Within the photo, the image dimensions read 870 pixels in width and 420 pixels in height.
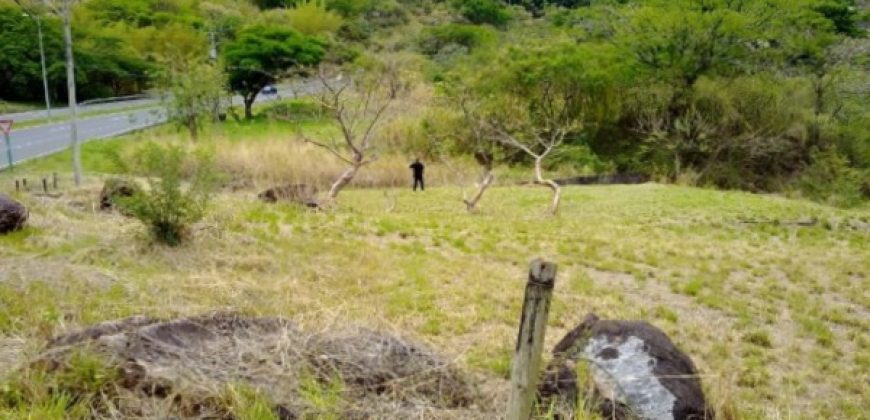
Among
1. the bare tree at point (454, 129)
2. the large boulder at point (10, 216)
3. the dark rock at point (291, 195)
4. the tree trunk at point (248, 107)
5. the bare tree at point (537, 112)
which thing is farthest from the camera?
the tree trunk at point (248, 107)

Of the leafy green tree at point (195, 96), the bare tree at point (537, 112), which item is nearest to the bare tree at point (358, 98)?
the bare tree at point (537, 112)

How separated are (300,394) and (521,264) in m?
5.55

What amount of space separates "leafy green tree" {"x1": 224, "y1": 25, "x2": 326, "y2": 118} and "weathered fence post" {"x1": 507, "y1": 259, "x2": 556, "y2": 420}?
28264 mm

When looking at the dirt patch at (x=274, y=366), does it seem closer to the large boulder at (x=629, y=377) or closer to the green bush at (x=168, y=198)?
the large boulder at (x=629, y=377)

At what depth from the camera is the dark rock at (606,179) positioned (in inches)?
845

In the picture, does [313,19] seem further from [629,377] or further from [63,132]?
[629,377]

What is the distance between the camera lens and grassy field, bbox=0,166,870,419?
4.60m

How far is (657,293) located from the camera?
7441 millimetres

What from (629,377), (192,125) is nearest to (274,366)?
(629,377)

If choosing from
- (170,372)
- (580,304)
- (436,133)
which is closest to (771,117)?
(436,133)

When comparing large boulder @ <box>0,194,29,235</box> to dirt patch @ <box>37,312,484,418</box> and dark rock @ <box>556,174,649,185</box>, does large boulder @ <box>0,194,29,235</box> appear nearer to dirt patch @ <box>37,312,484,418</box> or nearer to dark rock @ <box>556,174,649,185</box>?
dirt patch @ <box>37,312,484,418</box>

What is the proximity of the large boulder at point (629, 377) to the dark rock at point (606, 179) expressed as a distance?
58.5ft

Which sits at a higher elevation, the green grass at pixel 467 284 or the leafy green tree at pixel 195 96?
the leafy green tree at pixel 195 96

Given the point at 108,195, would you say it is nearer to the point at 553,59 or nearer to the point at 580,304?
the point at 580,304
